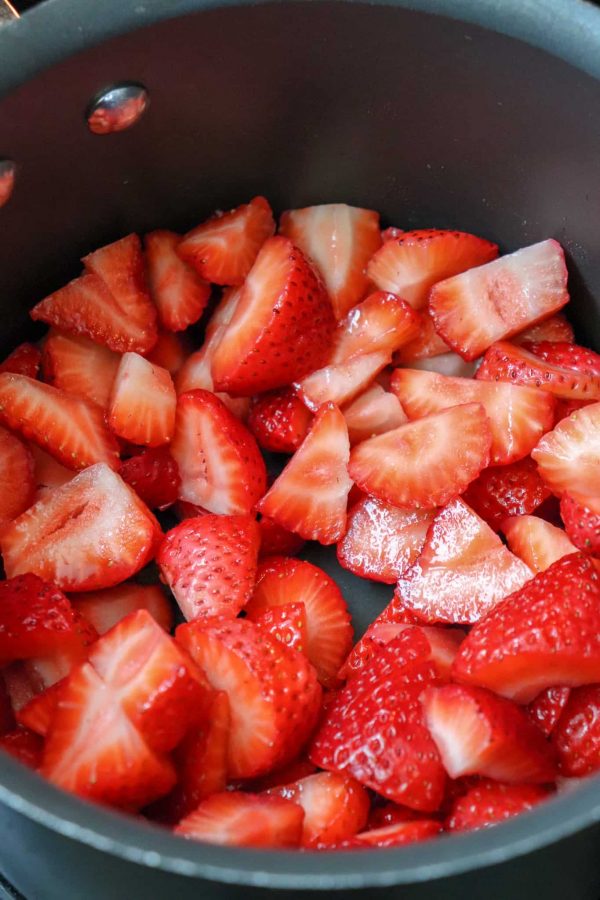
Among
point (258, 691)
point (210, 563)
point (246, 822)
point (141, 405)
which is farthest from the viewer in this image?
point (141, 405)

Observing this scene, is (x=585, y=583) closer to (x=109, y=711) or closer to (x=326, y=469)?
(x=326, y=469)

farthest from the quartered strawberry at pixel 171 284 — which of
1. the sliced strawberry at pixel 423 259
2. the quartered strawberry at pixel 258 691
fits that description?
the quartered strawberry at pixel 258 691

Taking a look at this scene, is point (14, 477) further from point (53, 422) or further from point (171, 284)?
point (171, 284)

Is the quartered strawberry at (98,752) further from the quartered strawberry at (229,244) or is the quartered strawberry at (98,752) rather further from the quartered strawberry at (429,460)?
the quartered strawberry at (229,244)

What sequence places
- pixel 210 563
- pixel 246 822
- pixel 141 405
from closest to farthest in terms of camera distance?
1. pixel 246 822
2. pixel 210 563
3. pixel 141 405

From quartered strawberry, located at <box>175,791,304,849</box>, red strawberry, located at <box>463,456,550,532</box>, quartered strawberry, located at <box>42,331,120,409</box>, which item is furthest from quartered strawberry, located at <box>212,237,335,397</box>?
quartered strawberry, located at <box>175,791,304,849</box>

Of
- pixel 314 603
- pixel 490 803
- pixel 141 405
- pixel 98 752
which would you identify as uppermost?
pixel 141 405

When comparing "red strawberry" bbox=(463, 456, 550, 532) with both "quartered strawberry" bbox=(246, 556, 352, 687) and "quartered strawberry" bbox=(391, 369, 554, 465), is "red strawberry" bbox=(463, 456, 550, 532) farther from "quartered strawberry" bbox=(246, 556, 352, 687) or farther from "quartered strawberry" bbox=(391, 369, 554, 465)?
"quartered strawberry" bbox=(246, 556, 352, 687)

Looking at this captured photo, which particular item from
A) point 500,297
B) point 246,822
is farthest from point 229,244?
point 246,822
